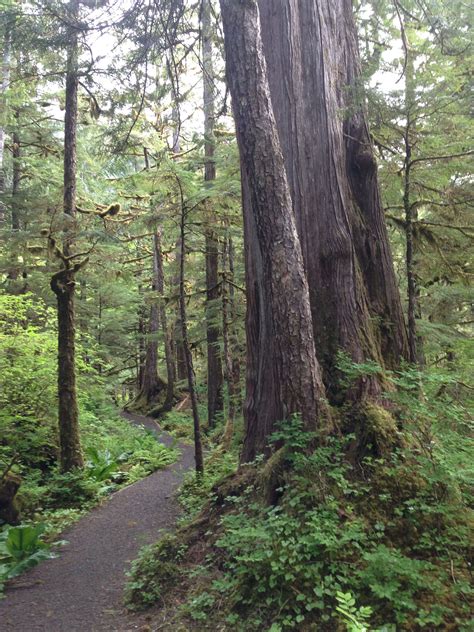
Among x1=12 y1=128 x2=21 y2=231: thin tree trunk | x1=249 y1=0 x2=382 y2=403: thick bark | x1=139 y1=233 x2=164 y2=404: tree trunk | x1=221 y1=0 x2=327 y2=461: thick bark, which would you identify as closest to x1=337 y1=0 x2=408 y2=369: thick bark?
x1=249 y1=0 x2=382 y2=403: thick bark

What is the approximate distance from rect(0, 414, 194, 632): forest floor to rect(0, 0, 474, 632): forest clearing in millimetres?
32

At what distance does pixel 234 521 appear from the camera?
387 centimetres

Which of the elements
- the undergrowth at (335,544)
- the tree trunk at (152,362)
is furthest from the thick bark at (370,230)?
the tree trunk at (152,362)

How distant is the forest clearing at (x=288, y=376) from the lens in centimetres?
332

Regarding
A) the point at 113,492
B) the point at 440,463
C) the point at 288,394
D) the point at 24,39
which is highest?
the point at 24,39

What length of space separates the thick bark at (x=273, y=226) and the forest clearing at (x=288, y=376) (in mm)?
19

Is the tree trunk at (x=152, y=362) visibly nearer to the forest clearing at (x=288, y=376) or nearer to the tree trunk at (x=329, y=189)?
the forest clearing at (x=288, y=376)

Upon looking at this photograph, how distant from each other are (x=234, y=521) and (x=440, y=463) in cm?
174

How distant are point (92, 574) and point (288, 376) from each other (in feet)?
9.83

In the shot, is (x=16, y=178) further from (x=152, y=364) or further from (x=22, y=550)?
(x=22, y=550)

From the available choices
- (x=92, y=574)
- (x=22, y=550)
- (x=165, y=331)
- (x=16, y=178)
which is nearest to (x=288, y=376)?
(x=92, y=574)

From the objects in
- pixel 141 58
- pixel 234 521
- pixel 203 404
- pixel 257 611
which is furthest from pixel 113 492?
pixel 203 404

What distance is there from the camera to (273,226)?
4367 millimetres

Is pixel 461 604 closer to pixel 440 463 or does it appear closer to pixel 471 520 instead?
pixel 471 520
